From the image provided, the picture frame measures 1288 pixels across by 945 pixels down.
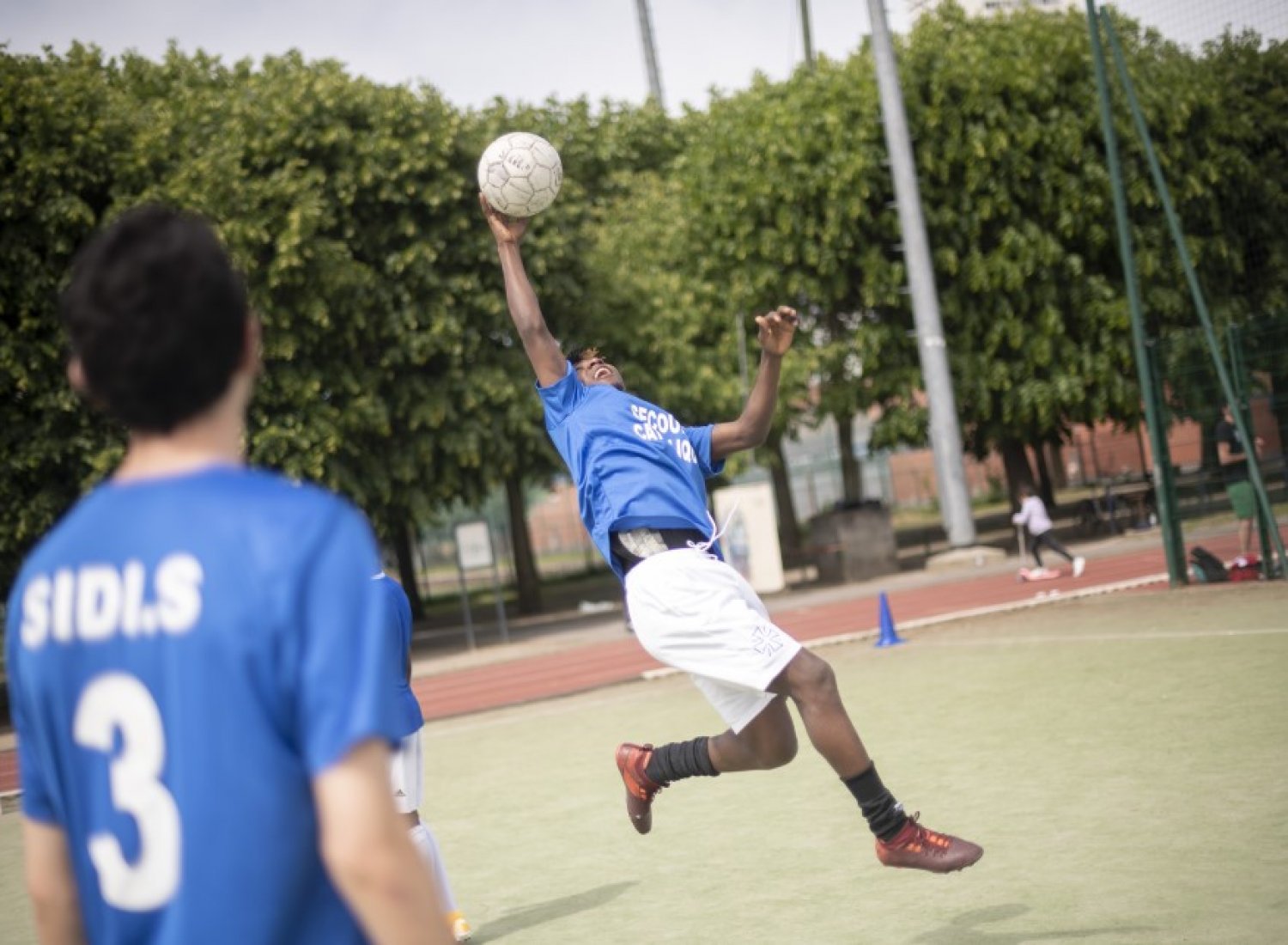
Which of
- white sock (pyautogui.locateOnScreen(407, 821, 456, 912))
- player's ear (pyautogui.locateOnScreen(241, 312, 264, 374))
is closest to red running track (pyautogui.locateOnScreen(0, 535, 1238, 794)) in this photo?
white sock (pyautogui.locateOnScreen(407, 821, 456, 912))

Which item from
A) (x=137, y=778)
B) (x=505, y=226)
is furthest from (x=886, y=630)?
(x=137, y=778)

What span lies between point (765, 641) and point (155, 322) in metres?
3.43

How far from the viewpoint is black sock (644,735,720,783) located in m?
5.79

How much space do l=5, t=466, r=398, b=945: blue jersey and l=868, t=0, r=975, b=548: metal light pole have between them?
23773 mm

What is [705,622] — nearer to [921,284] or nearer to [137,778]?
[137,778]

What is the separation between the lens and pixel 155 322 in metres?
1.96

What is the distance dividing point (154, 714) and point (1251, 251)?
23.4m

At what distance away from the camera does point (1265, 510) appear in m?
14.3

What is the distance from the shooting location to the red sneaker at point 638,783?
6.05 m

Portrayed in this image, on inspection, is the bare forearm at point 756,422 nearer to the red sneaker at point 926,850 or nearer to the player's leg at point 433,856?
the red sneaker at point 926,850

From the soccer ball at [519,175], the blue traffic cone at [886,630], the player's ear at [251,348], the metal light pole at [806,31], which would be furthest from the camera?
the metal light pole at [806,31]

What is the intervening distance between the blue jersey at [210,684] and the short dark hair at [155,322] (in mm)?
121

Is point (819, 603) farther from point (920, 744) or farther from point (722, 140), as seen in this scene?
point (920, 744)

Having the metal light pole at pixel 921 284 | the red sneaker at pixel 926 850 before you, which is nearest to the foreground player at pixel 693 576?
the red sneaker at pixel 926 850
